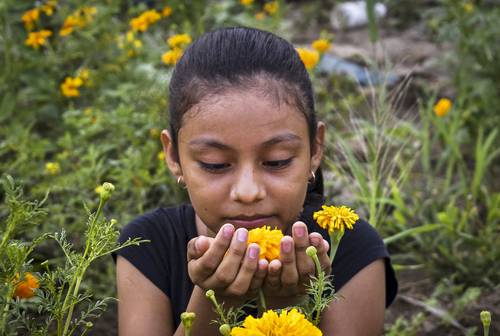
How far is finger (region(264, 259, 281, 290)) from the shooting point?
151 centimetres

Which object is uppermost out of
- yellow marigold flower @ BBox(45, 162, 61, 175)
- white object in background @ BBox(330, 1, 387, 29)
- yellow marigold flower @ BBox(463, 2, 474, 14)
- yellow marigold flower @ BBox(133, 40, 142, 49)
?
yellow marigold flower @ BBox(463, 2, 474, 14)

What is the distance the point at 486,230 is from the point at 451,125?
669 millimetres

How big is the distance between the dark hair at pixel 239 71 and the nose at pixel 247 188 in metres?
0.22

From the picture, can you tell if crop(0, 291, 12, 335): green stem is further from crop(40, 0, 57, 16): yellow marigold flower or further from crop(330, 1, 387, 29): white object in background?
crop(330, 1, 387, 29): white object in background

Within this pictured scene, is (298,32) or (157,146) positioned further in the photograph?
(298,32)

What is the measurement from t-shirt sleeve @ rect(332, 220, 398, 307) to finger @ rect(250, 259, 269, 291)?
0.59 metres

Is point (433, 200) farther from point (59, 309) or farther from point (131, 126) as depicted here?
point (59, 309)

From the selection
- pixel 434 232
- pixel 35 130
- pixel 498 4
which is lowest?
pixel 434 232

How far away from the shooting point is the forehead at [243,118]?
1.82 m

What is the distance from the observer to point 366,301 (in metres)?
2.10

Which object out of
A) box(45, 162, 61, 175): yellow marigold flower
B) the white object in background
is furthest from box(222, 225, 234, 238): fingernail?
the white object in background

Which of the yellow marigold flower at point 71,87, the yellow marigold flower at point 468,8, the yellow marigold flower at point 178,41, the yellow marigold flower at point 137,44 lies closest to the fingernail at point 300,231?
the yellow marigold flower at point 178,41

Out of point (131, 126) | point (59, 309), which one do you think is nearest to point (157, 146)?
point (131, 126)

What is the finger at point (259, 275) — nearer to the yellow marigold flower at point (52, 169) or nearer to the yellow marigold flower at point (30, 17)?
the yellow marigold flower at point (52, 169)
